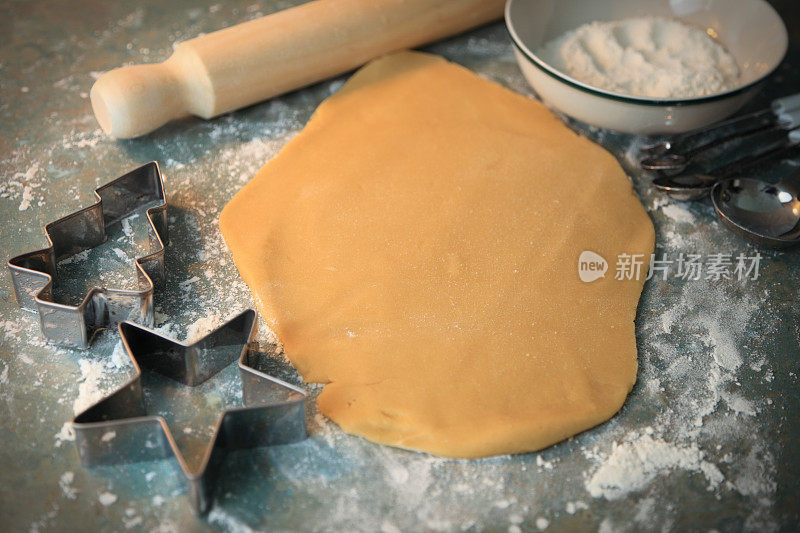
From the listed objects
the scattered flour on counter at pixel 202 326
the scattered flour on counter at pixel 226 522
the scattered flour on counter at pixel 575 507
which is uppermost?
the scattered flour on counter at pixel 202 326

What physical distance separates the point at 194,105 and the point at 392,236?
481 mm

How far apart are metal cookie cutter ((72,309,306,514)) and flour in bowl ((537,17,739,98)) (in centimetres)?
81

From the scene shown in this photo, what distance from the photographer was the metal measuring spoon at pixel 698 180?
50.1 inches

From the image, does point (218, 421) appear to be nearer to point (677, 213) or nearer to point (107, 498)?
point (107, 498)

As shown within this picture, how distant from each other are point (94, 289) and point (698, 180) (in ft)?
3.31

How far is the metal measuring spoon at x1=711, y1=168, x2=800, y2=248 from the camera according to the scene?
1229 mm

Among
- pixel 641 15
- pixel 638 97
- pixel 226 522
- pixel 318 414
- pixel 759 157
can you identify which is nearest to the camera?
pixel 226 522

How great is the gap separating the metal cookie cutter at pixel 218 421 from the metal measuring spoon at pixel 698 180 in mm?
769

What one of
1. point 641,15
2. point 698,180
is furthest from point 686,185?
point 641,15

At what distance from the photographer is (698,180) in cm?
129

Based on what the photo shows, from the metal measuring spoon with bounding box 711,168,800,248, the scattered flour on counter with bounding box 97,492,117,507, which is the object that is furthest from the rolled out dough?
the scattered flour on counter with bounding box 97,492,117,507

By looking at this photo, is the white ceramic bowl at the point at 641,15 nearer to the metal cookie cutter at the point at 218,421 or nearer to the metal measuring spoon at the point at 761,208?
the metal measuring spoon at the point at 761,208

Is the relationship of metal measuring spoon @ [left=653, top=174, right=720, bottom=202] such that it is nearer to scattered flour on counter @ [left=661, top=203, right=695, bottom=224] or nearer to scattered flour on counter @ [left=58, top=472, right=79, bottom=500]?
scattered flour on counter @ [left=661, top=203, right=695, bottom=224]

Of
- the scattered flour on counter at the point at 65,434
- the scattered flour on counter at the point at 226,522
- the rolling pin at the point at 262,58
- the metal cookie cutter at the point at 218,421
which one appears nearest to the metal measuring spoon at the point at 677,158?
the rolling pin at the point at 262,58
